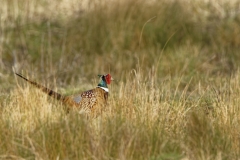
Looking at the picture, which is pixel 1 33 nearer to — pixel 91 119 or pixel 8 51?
pixel 8 51

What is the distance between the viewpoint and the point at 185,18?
13.2 m

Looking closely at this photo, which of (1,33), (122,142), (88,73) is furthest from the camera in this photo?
(1,33)

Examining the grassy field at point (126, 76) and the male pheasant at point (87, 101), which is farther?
the male pheasant at point (87, 101)

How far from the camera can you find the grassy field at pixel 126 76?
20.2 feet

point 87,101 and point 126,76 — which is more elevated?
point 126,76

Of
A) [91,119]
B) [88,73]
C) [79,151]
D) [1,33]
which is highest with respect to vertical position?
[1,33]

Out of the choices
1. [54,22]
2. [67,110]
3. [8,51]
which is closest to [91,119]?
[67,110]

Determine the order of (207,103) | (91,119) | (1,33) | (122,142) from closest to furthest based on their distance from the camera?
(122,142), (91,119), (207,103), (1,33)

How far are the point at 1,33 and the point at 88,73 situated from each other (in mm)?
1797

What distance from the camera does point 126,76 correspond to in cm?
816

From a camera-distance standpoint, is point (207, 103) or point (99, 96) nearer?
point (99, 96)

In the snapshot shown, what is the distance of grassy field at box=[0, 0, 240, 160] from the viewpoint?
6160mm

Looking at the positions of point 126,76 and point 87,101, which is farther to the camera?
point 126,76

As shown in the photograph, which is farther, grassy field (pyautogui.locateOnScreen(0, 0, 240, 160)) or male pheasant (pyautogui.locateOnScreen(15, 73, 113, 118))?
male pheasant (pyautogui.locateOnScreen(15, 73, 113, 118))
